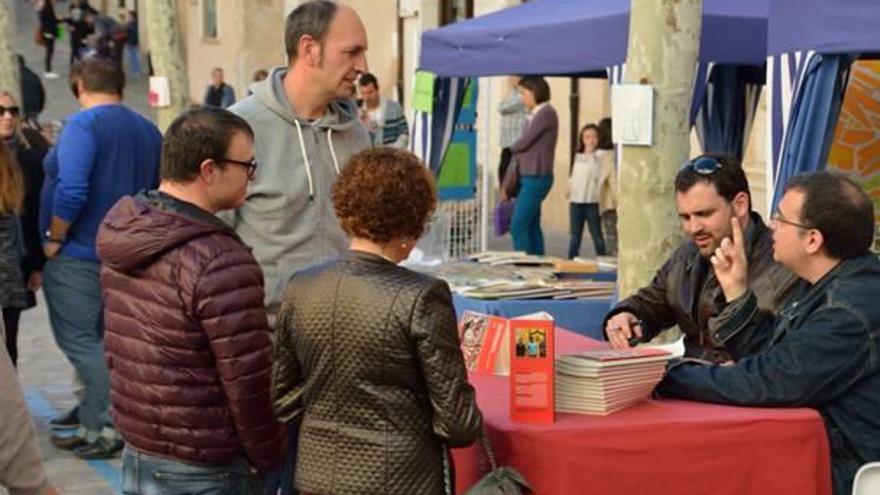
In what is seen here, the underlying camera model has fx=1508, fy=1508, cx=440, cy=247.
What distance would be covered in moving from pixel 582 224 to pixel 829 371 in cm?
1052

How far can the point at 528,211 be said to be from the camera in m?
12.9

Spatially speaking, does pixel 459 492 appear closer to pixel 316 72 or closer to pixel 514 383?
pixel 514 383

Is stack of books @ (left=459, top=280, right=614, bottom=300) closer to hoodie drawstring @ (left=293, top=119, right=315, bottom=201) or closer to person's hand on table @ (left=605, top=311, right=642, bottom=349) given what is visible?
person's hand on table @ (left=605, top=311, right=642, bottom=349)

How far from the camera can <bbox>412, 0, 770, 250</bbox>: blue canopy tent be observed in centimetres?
823

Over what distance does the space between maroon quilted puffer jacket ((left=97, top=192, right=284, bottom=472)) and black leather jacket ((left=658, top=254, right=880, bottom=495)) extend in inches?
41.2

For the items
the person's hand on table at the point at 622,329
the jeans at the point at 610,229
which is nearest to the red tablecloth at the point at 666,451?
the person's hand on table at the point at 622,329

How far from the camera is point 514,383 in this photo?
3.50 meters

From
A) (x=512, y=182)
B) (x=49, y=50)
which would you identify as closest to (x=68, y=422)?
(x=512, y=182)

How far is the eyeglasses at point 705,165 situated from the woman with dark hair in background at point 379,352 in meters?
1.37

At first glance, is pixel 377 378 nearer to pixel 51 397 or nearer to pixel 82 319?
pixel 82 319

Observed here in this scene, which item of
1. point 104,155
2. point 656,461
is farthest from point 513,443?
point 104,155

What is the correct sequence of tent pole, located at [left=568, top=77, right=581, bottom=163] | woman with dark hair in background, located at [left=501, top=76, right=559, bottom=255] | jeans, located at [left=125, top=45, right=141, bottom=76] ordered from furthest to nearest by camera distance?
jeans, located at [left=125, top=45, right=141, bottom=76], tent pole, located at [left=568, top=77, right=581, bottom=163], woman with dark hair in background, located at [left=501, top=76, right=559, bottom=255]

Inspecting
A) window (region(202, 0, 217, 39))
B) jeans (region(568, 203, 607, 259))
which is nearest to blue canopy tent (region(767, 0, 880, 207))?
jeans (region(568, 203, 607, 259))

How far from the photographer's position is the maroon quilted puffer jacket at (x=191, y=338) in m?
3.49
